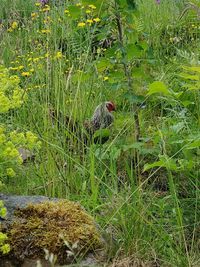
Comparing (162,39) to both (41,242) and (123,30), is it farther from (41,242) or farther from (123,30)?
(41,242)

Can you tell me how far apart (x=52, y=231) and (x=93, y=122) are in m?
1.45

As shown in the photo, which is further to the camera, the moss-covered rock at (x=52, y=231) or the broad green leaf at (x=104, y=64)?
the broad green leaf at (x=104, y=64)

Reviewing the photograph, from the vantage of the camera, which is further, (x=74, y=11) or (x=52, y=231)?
→ (x=74, y=11)

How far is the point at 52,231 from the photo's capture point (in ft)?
8.11

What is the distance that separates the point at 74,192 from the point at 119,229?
61cm

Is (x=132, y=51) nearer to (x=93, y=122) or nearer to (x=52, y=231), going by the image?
(x=93, y=122)

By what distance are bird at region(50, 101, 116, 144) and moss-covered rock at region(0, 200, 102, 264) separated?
0.92 metres

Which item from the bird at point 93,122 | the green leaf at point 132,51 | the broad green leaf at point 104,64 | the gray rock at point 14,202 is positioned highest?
the green leaf at point 132,51

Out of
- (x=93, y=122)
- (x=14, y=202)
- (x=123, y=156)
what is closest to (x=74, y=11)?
(x=93, y=122)

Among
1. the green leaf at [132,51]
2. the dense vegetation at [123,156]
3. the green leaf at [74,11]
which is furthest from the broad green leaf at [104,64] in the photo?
the green leaf at [74,11]

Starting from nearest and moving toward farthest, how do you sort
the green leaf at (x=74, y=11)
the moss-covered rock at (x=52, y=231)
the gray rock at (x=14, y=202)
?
the moss-covered rock at (x=52, y=231), the gray rock at (x=14, y=202), the green leaf at (x=74, y=11)

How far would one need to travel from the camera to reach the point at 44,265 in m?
2.36

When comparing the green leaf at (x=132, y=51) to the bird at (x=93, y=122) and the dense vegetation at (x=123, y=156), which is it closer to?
the dense vegetation at (x=123, y=156)

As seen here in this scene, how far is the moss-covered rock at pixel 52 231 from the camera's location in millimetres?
2396
